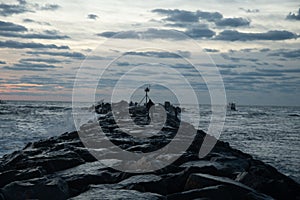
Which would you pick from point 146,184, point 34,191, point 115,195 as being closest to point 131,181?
point 146,184

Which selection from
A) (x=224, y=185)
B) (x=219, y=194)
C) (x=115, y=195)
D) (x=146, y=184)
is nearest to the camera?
(x=115, y=195)

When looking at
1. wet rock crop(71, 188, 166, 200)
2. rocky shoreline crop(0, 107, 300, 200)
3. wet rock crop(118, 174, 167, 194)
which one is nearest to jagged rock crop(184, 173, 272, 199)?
rocky shoreline crop(0, 107, 300, 200)

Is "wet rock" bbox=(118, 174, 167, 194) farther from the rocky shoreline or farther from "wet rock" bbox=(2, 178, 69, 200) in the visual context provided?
"wet rock" bbox=(2, 178, 69, 200)

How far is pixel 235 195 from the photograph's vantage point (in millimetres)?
5746

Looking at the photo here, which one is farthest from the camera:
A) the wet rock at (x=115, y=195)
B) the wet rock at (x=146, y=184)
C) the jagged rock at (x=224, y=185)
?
the wet rock at (x=146, y=184)

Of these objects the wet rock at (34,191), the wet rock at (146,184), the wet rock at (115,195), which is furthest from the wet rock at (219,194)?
the wet rock at (34,191)

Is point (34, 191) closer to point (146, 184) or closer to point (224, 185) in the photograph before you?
point (146, 184)

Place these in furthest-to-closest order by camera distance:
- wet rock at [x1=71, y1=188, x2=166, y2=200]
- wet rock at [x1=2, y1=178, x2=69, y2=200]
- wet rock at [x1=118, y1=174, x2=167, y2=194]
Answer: wet rock at [x1=118, y1=174, x2=167, y2=194]
wet rock at [x1=2, y1=178, x2=69, y2=200]
wet rock at [x1=71, y1=188, x2=166, y2=200]

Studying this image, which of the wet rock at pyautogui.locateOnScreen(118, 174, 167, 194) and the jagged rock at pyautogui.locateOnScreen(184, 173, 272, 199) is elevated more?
the jagged rock at pyautogui.locateOnScreen(184, 173, 272, 199)

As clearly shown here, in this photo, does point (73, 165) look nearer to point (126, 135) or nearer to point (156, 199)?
point (156, 199)

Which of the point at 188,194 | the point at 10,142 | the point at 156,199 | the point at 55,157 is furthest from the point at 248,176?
the point at 10,142

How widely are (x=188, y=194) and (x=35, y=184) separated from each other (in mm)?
2310

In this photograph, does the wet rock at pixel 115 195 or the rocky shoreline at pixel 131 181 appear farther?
the rocky shoreline at pixel 131 181

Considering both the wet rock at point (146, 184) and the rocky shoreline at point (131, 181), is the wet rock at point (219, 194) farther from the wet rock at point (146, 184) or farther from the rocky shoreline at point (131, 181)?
the wet rock at point (146, 184)
